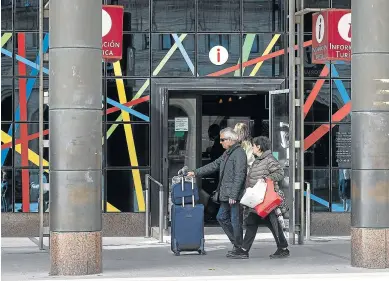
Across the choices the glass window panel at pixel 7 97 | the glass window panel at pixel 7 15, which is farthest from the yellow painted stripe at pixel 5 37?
the glass window panel at pixel 7 97

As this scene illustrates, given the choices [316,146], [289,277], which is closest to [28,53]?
[316,146]

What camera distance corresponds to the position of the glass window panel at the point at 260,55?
18.5 metres

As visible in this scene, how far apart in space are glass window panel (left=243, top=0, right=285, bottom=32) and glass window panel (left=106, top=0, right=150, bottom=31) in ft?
5.81

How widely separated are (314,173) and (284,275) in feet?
19.8

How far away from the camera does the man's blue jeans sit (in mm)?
14930

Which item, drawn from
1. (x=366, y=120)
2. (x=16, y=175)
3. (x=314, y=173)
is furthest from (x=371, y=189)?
(x=16, y=175)

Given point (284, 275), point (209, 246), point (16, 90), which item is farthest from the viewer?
point (16, 90)

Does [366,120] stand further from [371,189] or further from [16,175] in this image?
[16,175]

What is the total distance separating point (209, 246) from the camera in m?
16.8

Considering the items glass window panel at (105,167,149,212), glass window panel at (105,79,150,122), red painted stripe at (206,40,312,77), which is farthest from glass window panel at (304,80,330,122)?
glass window panel at (105,167,149,212)

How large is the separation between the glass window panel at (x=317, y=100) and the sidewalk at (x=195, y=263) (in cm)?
227

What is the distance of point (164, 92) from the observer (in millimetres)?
18266

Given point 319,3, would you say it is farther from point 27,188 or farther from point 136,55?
point 27,188

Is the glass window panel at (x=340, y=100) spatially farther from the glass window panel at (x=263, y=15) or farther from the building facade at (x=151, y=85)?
the glass window panel at (x=263, y=15)
